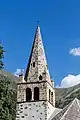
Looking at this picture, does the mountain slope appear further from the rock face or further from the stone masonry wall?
the rock face

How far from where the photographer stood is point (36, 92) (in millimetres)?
47375

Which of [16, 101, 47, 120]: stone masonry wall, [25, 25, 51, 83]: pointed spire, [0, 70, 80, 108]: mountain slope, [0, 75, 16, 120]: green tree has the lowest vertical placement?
[0, 75, 16, 120]: green tree

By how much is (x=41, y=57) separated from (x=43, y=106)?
5890 mm

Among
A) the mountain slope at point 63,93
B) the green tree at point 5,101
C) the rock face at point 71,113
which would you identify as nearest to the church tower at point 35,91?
the rock face at point 71,113

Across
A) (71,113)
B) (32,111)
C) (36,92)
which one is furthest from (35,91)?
(71,113)

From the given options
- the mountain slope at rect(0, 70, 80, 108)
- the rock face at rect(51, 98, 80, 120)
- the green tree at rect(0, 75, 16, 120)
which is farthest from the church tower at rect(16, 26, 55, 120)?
the mountain slope at rect(0, 70, 80, 108)

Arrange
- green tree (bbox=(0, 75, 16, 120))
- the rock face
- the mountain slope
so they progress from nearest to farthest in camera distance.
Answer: green tree (bbox=(0, 75, 16, 120)), the rock face, the mountain slope

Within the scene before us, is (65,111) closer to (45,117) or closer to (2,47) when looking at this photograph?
(45,117)

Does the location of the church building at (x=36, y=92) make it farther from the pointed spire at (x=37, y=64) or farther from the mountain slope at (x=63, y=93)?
the mountain slope at (x=63, y=93)

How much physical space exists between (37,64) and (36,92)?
317 cm

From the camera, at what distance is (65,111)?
43.3 meters

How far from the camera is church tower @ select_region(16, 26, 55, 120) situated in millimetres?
46406

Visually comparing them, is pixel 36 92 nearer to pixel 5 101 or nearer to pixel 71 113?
pixel 71 113

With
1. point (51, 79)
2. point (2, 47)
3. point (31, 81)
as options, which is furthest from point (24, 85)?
point (2, 47)
